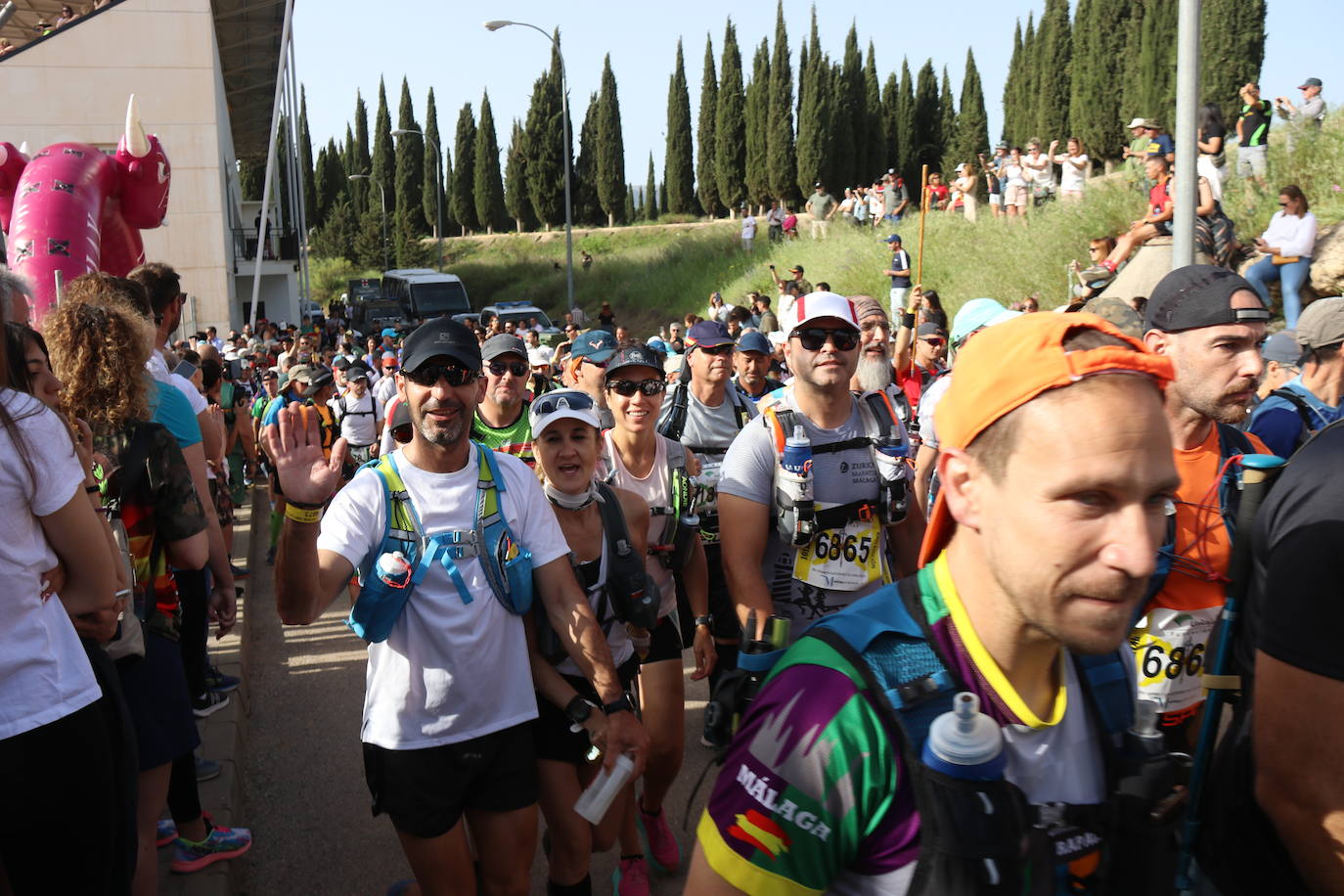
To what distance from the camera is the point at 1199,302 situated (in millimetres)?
3309

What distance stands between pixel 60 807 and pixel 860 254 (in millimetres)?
24404

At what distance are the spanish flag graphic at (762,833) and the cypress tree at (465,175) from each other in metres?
70.5

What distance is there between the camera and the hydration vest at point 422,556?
124 inches

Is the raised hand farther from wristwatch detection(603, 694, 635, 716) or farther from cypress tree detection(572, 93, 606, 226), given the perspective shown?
cypress tree detection(572, 93, 606, 226)

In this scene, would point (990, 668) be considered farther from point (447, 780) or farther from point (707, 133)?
point (707, 133)

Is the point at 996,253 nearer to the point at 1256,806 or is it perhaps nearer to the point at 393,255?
the point at 1256,806

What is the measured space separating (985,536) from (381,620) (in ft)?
6.79

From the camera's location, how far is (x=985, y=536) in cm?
163

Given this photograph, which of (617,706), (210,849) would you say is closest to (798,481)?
(617,706)

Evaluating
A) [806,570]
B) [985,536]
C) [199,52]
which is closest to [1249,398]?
[806,570]

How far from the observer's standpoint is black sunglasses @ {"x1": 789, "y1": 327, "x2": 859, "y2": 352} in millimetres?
4098

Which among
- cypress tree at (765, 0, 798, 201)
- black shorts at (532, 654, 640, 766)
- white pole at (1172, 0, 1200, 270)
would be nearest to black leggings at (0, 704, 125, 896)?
black shorts at (532, 654, 640, 766)

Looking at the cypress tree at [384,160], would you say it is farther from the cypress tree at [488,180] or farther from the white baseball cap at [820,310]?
the white baseball cap at [820,310]

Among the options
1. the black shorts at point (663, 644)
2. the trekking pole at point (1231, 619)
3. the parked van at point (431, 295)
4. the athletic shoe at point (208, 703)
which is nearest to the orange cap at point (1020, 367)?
the trekking pole at point (1231, 619)
